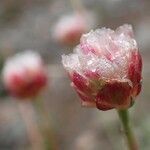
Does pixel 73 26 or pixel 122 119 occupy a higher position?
pixel 73 26

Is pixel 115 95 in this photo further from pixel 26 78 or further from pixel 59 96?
pixel 59 96

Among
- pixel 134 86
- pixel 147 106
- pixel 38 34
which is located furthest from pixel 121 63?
pixel 38 34

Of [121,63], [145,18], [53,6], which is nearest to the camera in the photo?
[121,63]

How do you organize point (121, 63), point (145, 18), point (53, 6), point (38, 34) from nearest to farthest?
point (121, 63), point (145, 18), point (38, 34), point (53, 6)

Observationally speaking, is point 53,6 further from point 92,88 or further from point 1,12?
point 92,88

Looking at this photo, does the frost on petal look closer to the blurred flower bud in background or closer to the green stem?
the green stem

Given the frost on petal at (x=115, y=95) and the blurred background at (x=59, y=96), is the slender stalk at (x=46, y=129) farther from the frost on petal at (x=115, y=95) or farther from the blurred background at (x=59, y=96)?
the frost on petal at (x=115, y=95)

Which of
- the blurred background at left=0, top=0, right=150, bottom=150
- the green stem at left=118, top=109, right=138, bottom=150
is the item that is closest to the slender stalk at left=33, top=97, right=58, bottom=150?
the blurred background at left=0, top=0, right=150, bottom=150
